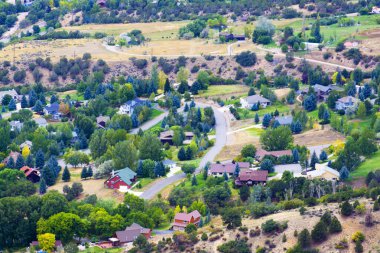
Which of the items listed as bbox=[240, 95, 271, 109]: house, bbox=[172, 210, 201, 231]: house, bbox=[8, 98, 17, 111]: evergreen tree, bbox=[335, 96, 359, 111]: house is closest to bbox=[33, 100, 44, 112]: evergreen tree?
bbox=[8, 98, 17, 111]: evergreen tree

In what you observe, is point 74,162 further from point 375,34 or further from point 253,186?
point 375,34

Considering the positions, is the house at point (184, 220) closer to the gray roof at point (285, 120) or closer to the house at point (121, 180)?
the house at point (121, 180)

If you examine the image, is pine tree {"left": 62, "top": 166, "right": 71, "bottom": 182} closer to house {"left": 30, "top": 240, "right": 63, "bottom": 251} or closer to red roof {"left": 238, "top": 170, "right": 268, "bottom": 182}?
red roof {"left": 238, "top": 170, "right": 268, "bottom": 182}

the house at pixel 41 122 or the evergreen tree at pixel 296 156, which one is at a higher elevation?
the evergreen tree at pixel 296 156

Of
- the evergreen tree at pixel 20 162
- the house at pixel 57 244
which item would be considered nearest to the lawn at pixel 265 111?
the evergreen tree at pixel 20 162

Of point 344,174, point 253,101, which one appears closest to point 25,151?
point 253,101

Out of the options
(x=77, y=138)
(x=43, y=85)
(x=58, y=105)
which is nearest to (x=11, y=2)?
(x=43, y=85)

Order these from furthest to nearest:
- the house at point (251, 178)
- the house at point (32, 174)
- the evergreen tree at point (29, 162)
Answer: the evergreen tree at point (29, 162), the house at point (32, 174), the house at point (251, 178)
